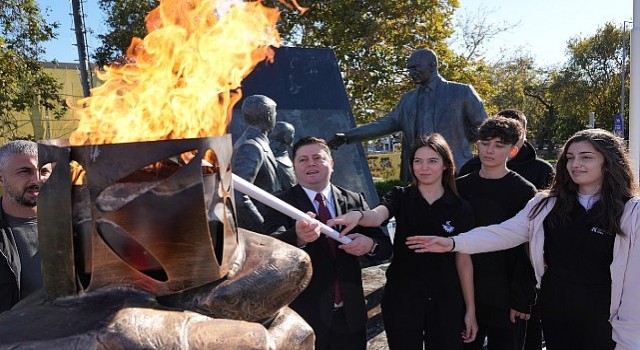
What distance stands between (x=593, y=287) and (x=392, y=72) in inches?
441

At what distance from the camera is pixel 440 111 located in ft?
17.8

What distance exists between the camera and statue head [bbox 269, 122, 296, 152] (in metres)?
4.42

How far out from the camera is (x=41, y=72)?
43.4 feet

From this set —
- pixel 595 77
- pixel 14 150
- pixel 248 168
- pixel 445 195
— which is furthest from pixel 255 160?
pixel 595 77

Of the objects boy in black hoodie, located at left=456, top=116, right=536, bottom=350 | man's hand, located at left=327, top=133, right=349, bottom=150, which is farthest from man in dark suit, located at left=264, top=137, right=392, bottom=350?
man's hand, located at left=327, top=133, right=349, bottom=150

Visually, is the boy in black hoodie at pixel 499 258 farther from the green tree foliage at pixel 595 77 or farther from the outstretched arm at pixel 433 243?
the green tree foliage at pixel 595 77

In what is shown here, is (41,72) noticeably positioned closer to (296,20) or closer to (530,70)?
(296,20)

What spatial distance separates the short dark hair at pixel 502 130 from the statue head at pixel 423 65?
7.35 ft

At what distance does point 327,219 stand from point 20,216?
1.51m

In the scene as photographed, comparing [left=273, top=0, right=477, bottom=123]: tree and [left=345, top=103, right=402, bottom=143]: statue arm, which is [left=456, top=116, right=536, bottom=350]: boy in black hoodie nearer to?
[left=345, top=103, right=402, bottom=143]: statue arm

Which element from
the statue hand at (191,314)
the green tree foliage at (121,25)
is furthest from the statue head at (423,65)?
the green tree foliage at (121,25)

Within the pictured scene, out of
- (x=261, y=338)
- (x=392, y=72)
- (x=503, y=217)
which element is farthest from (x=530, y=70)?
(x=261, y=338)

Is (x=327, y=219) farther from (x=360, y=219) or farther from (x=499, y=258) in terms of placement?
(x=499, y=258)

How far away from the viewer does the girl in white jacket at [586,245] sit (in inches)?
100
